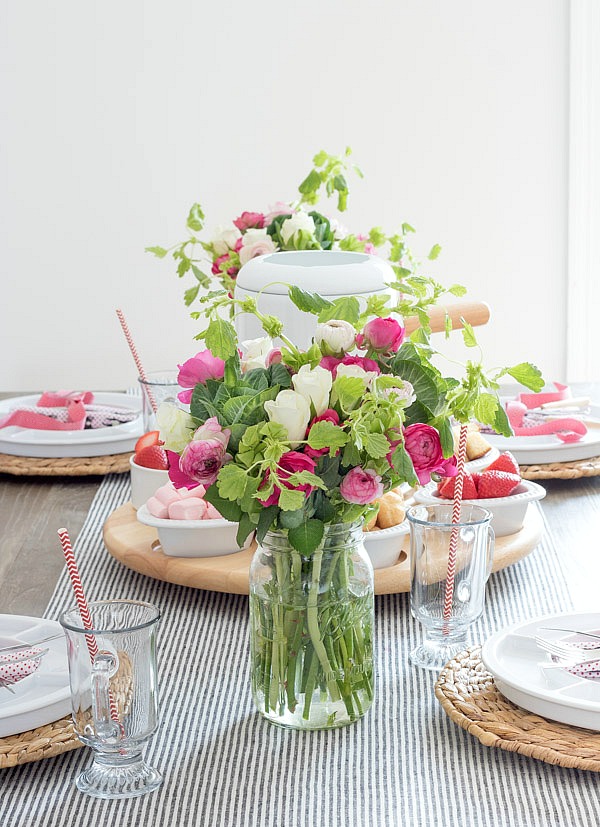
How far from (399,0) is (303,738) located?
3.22m

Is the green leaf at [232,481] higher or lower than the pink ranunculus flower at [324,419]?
lower

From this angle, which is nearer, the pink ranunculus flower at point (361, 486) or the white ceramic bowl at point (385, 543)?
the pink ranunculus flower at point (361, 486)

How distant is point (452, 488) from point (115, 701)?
65 centimetres

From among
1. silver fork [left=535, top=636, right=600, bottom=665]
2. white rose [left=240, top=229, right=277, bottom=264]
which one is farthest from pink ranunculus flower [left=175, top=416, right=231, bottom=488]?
white rose [left=240, top=229, right=277, bottom=264]

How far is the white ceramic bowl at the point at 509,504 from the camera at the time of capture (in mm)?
1395

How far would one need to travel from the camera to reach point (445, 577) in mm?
1105

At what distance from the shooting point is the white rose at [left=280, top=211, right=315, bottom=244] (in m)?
1.82

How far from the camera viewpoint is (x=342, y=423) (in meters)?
0.93

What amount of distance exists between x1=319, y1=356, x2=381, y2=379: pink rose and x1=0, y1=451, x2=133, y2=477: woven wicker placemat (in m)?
0.97

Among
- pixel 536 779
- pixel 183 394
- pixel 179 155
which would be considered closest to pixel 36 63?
pixel 179 155

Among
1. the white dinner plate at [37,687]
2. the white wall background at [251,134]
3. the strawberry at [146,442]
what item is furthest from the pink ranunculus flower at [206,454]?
the white wall background at [251,134]

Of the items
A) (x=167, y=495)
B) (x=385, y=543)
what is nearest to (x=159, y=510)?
(x=167, y=495)

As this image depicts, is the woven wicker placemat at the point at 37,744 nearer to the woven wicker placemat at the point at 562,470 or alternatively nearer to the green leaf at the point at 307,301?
the green leaf at the point at 307,301

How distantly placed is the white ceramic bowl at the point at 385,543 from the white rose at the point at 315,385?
0.39 meters
